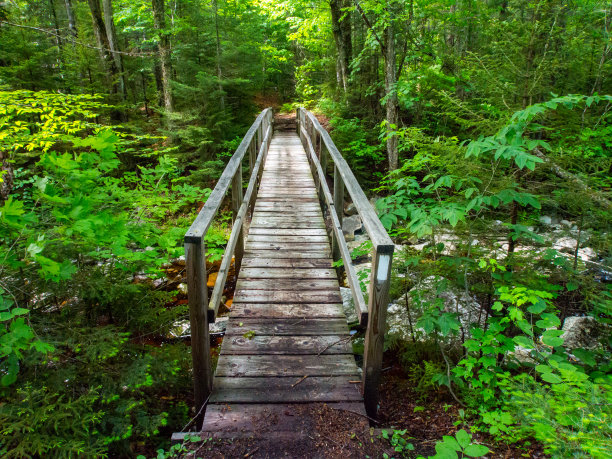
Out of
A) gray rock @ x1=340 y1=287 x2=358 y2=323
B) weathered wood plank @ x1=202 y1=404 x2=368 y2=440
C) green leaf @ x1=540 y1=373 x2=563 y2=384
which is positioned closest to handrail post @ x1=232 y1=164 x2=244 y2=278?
gray rock @ x1=340 y1=287 x2=358 y2=323

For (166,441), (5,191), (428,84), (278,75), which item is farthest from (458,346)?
(278,75)

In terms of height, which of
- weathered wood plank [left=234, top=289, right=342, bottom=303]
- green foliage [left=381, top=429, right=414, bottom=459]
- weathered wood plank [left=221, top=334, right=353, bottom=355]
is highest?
weathered wood plank [left=234, top=289, right=342, bottom=303]

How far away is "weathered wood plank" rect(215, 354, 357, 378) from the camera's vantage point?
8.89 feet

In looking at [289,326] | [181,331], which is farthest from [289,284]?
[181,331]


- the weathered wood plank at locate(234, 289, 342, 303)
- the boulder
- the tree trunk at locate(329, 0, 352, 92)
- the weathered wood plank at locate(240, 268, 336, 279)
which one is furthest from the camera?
the tree trunk at locate(329, 0, 352, 92)

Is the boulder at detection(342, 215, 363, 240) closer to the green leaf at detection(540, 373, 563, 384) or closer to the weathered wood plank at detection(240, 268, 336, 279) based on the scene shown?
the weathered wood plank at detection(240, 268, 336, 279)

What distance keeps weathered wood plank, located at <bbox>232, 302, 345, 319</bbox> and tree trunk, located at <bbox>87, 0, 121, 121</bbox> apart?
1145cm

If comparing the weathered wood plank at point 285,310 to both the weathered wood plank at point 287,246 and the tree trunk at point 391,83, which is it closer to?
the weathered wood plank at point 287,246

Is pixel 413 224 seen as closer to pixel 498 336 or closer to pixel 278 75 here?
pixel 498 336

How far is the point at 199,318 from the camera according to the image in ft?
7.84

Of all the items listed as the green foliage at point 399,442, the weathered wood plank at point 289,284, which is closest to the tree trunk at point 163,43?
the weathered wood plank at point 289,284

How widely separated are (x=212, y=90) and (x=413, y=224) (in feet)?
40.7

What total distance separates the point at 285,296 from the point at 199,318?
140cm

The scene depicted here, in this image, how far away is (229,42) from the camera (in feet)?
41.5
